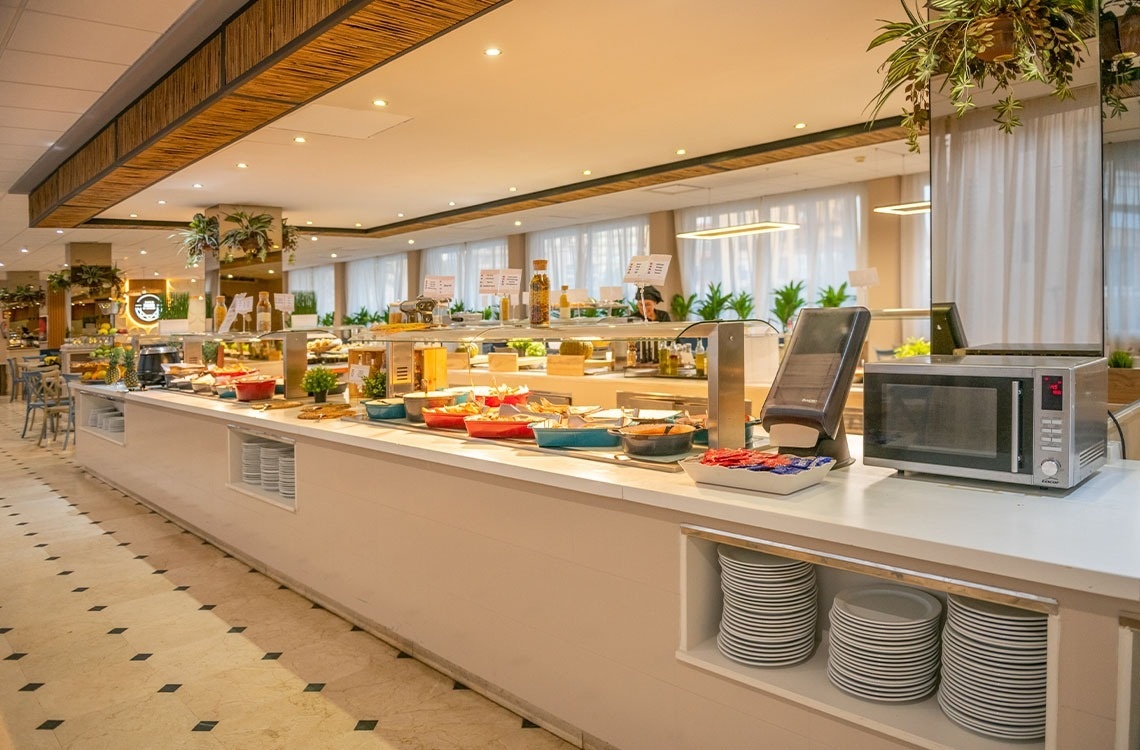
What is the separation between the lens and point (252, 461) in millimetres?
4656

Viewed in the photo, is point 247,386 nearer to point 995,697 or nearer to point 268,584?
point 268,584

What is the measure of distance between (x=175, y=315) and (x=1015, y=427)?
853 centimetres

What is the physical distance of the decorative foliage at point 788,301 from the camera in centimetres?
1059

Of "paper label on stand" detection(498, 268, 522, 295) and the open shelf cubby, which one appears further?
"paper label on stand" detection(498, 268, 522, 295)

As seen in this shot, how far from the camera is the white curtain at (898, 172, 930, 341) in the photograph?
966cm

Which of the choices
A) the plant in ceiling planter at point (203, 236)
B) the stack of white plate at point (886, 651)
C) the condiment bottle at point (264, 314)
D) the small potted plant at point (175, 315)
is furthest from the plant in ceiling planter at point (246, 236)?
the stack of white plate at point (886, 651)

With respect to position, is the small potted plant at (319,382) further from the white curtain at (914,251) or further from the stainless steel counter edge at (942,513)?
the white curtain at (914,251)

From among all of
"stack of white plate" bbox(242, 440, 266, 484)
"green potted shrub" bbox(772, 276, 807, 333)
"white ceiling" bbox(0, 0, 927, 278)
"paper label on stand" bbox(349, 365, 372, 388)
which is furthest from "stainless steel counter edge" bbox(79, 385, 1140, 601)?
"green potted shrub" bbox(772, 276, 807, 333)

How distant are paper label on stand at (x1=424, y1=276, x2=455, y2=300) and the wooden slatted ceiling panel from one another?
3.66ft

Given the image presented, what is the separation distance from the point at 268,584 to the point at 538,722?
86.1 inches

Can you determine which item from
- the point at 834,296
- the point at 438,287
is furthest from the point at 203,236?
the point at 834,296

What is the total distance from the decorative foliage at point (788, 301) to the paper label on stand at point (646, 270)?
768 cm

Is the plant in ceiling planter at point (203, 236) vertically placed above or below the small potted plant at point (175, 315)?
above

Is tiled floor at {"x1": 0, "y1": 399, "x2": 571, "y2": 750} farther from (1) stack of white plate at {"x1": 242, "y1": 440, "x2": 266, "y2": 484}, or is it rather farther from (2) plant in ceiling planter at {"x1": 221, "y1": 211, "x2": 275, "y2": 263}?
(2) plant in ceiling planter at {"x1": 221, "y1": 211, "x2": 275, "y2": 263}
